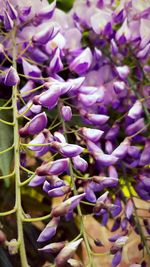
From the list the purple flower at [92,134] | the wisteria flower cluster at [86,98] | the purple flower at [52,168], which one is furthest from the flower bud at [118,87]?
the purple flower at [52,168]

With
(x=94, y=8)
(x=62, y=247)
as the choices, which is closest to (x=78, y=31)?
(x=94, y=8)

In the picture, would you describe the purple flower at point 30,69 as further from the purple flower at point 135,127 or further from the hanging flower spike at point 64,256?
the hanging flower spike at point 64,256

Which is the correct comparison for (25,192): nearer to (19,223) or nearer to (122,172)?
(122,172)

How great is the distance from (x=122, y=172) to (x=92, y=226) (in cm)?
45

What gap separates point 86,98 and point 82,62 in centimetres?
5

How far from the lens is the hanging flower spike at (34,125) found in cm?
→ 38

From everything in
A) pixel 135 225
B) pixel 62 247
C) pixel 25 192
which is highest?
pixel 62 247

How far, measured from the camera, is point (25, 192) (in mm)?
725

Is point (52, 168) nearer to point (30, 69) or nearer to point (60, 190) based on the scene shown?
point (60, 190)

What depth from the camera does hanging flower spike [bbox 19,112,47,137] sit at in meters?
0.38

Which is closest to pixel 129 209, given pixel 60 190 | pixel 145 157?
pixel 145 157

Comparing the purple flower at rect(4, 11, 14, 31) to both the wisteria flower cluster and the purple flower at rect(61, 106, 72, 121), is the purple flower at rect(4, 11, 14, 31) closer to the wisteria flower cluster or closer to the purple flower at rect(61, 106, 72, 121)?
the wisteria flower cluster

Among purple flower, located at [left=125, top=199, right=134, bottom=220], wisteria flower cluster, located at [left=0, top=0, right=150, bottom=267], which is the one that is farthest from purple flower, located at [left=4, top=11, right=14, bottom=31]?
purple flower, located at [left=125, top=199, right=134, bottom=220]

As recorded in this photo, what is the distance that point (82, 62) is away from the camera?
53cm
